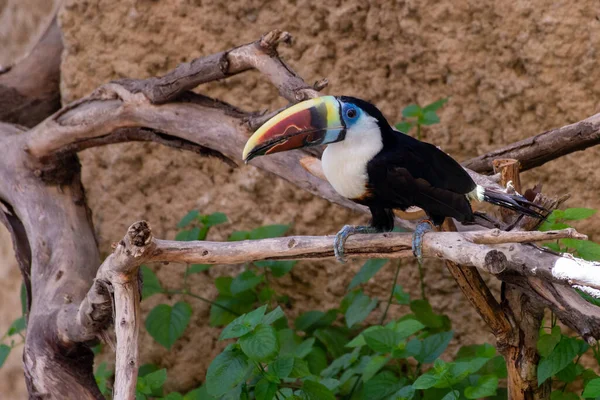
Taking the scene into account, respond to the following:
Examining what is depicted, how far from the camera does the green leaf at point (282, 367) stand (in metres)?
2.00

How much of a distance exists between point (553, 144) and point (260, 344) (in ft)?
2.98

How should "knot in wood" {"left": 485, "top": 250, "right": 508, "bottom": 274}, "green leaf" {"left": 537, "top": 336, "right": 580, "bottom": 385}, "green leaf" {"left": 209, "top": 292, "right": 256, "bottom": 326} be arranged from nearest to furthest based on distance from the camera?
"knot in wood" {"left": 485, "top": 250, "right": 508, "bottom": 274}, "green leaf" {"left": 537, "top": 336, "right": 580, "bottom": 385}, "green leaf" {"left": 209, "top": 292, "right": 256, "bottom": 326}

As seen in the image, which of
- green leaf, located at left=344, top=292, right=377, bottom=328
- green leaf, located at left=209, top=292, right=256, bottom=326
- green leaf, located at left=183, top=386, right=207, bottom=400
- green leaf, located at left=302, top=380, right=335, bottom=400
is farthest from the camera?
green leaf, located at left=209, top=292, right=256, bottom=326

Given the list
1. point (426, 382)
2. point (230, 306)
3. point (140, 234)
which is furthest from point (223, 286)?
point (140, 234)

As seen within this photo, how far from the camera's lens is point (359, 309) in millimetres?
2430

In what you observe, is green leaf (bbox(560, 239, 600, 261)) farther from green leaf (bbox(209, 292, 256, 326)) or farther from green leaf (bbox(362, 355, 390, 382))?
green leaf (bbox(209, 292, 256, 326))

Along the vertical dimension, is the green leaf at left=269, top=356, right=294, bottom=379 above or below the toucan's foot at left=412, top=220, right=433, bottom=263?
below

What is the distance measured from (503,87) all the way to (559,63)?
0.19 meters

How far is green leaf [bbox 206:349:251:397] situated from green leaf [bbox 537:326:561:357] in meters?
0.70

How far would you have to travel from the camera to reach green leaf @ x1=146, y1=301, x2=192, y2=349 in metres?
2.54

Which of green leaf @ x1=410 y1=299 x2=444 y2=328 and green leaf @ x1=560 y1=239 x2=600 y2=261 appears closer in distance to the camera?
green leaf @ x1=560 y1=239 x2=600 y2=261

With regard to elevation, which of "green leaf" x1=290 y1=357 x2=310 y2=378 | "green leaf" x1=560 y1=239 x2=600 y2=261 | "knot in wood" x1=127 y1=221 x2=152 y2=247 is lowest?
"green leaf" x1=560 y1=239 x2=600 y2=261

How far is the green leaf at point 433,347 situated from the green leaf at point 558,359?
15.7 inches

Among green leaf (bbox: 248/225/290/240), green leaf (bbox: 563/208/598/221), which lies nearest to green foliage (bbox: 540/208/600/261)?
green leaf (bbox: 563/208/598/221)
